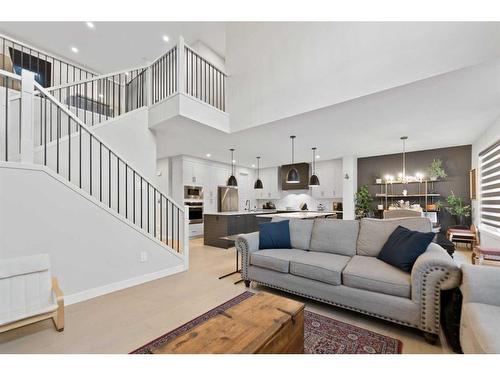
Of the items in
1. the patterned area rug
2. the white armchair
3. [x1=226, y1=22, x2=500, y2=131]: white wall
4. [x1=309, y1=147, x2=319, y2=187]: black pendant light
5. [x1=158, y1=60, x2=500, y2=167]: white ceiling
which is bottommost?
the patterned area rug

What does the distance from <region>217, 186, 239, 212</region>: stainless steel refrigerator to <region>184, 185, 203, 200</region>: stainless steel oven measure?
803 mm

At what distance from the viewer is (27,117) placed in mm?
2486

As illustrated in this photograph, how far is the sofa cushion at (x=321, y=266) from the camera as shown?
7.74 ft

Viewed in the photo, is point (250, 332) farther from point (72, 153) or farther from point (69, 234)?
point (72, 153)

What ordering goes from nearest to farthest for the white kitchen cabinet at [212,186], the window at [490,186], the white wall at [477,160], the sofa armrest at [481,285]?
1. the sofa armrest at [481,285]
2. the white wall at [477,160]
3. the window at [490,186]
4. the white kitchen cabinet at [212,186]

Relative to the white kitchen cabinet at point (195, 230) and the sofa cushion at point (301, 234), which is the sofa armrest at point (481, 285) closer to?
the sofa cushion at point (301, 234)

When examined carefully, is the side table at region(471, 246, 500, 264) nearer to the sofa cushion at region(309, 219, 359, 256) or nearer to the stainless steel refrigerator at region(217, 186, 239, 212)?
the sofa cushion at region(309, 219, 359, 256)

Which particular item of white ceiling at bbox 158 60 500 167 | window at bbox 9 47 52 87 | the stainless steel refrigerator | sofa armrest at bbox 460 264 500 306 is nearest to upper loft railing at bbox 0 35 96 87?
window at bbox 9 47 52 87

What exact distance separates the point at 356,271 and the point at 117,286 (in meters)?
2.90

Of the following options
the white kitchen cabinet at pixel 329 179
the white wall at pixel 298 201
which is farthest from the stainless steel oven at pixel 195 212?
the white kitchen cabinet at pixel 329 179

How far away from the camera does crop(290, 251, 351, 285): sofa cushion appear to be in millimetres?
2360

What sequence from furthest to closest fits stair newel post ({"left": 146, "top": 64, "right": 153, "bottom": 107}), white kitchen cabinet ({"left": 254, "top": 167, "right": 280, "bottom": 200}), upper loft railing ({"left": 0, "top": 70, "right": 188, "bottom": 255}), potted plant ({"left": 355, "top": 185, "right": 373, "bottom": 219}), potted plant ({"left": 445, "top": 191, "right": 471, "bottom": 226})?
white kitchen cabinet ({"left": 254, "top": 167, "right": 280, "bottom": 200}) < potted plant ({"left": 355, "top": 185, "right": 373, "bottom": 219}) < potted plant ({"left": 445, "top": 191, "right": 471, "bottom": 226}) < stair newel post ({"left": 146, "top": 64, "right": 153, "bottom": 107}) < upper loft railing ({"left": 0, "top": 70, "right": 188, "bottom": 255})

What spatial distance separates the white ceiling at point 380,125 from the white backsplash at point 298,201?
6.84ft
